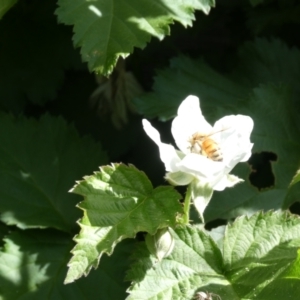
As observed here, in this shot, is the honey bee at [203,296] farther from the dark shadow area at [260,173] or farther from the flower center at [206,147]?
the dark shadow area at [260,173]

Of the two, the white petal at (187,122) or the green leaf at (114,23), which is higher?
the green leaf at (114,23)

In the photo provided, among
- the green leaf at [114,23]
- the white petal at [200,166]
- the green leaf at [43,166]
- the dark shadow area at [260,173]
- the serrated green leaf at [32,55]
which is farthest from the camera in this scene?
the serrated green leaf at [32,55]

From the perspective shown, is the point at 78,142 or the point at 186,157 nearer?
the point at 186,157

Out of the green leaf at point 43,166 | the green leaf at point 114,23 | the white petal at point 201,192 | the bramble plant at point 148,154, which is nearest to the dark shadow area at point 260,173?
the bramble plant at point 148,154

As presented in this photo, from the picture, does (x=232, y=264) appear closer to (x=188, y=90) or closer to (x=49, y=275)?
(x=49, y=275)

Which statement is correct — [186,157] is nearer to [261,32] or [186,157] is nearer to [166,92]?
[166,92]

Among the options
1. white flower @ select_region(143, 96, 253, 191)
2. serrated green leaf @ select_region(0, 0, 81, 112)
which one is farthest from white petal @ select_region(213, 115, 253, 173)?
serrated green leaf @ select_region(0, 0, 81, 112)

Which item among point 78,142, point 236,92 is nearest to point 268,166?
point 236,92
